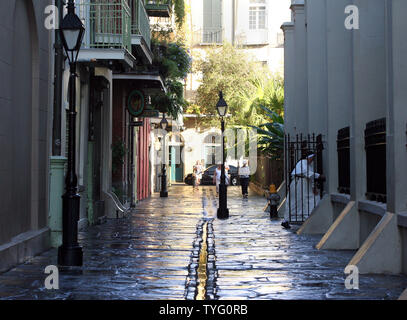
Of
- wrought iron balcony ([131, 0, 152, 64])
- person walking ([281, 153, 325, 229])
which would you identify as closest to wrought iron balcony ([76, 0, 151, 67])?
wrought iron balcony ([131, 0, 152, 64])

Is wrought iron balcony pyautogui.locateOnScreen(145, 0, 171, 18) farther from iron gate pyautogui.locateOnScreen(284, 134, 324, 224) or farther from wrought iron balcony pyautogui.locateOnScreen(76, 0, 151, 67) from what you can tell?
iron gate pyautogui.locateOnScreen(284, 134, 324, 224)

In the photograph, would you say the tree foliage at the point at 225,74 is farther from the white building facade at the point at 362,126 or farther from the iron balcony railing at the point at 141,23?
the white building facade at the point at 362,126

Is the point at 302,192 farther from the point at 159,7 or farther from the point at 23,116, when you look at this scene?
the point at 159,7

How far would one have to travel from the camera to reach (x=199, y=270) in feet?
32.6

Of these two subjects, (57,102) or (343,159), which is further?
(343,159)

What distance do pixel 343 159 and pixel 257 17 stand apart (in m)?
45.0

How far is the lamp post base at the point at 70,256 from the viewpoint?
10445 mm

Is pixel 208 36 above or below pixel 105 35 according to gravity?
above

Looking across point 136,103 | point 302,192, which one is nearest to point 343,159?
point 302,192

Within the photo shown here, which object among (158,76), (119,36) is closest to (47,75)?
(119,36)

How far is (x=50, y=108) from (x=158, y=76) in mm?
9925

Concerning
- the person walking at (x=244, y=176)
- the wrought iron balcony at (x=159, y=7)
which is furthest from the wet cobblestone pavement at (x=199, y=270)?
the person walking at (x=244, y=176)

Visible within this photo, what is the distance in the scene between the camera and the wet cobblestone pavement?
8.11 m

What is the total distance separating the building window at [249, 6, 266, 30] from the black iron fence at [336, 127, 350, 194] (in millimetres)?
43963
